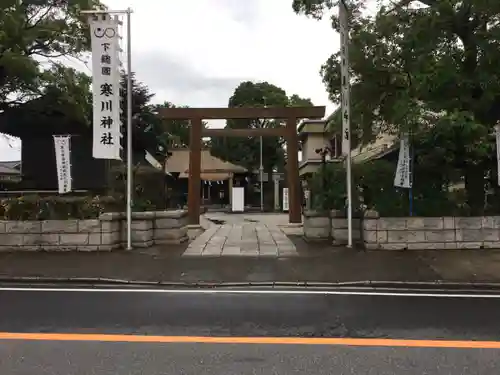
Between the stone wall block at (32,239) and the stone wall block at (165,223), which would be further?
the stone wall block at (165,223)

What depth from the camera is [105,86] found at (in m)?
11.9

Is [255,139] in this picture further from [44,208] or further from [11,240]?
[11,240]

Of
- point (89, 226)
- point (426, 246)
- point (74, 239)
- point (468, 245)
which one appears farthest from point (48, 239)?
point (468, 245)

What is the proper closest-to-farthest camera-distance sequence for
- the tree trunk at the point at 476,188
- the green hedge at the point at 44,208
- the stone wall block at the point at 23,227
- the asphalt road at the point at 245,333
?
the asphalt road at the point at 245,333 < the stone wall block at the point at 23,227 < the green hedge at the point at 44,208 < the tree trunk at the point at 476,188

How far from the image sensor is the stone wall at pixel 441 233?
11773mm

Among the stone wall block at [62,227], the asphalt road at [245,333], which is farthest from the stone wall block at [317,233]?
the stone wall block at [62,227]

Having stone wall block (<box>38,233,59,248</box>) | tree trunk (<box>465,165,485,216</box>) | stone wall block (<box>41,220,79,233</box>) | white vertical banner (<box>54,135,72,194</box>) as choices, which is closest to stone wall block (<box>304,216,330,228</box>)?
tree trunk (<box>465,165,485,216</box>)

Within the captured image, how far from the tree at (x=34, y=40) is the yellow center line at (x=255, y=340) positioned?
1273 cm

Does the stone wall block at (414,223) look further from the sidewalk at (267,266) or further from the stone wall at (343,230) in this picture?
the stone wall at (343,230)

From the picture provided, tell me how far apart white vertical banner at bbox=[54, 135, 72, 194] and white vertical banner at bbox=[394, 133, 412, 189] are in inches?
322

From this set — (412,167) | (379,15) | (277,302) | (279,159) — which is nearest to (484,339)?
(277,302)

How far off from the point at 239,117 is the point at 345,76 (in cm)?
744

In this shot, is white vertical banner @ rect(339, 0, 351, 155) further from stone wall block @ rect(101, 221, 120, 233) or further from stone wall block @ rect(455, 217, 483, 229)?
stone wall block @ rect(101, 221, 120, 233)

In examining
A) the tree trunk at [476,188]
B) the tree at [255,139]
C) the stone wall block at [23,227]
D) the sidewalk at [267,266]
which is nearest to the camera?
the sidewalk at [267,266]
